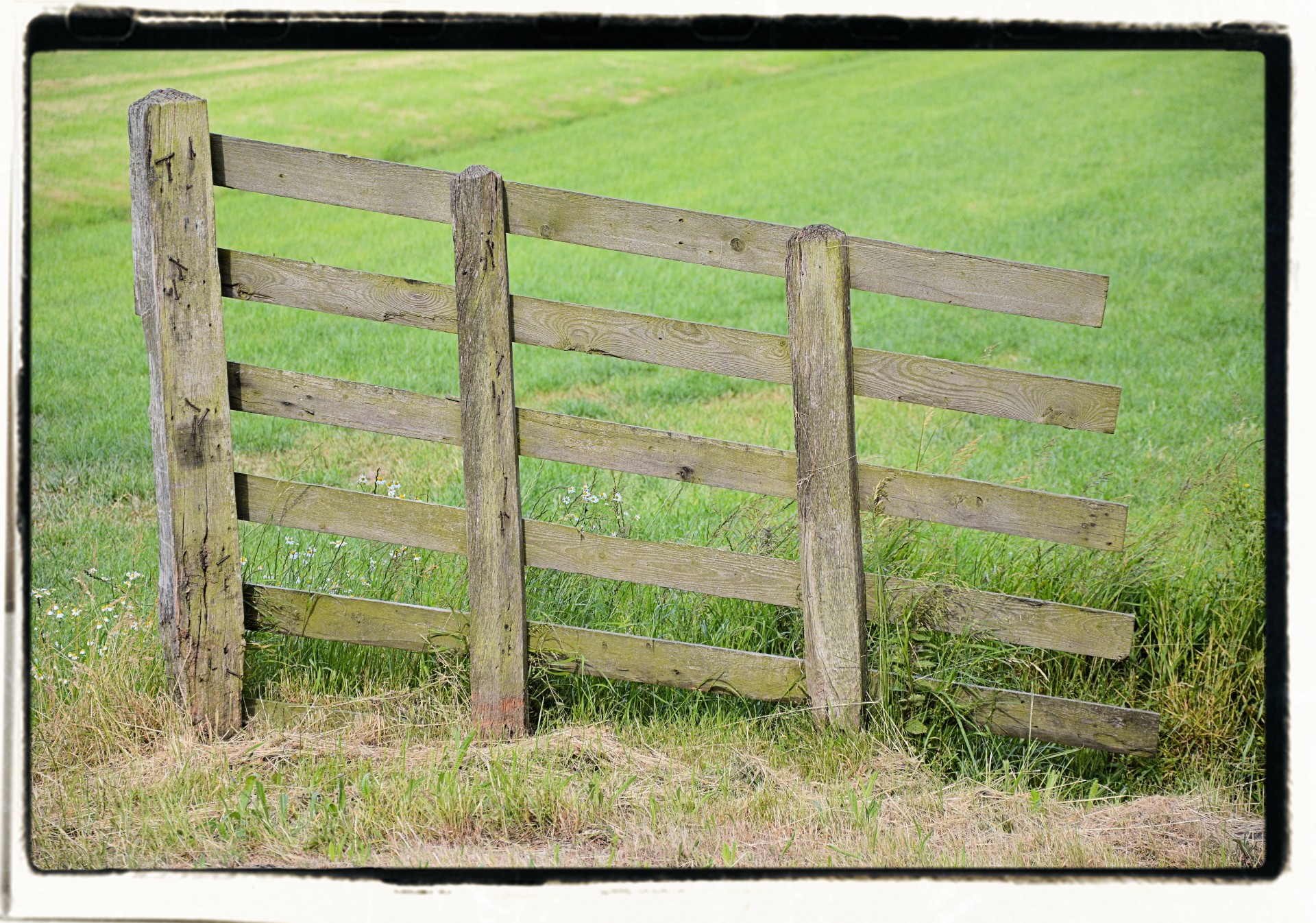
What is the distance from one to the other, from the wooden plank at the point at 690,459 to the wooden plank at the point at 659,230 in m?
0.60

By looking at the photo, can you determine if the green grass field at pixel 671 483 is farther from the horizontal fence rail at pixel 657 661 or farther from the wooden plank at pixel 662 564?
the wooden plank at pixel 662 564

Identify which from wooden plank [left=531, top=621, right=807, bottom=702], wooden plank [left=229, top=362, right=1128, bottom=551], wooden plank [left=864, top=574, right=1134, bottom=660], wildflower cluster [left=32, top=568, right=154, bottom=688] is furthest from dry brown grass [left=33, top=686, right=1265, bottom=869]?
wooden plank [left=229, top=362, right=1128, bottom=551]

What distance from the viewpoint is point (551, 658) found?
3561 millimetres

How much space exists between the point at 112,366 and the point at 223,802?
22.4ft

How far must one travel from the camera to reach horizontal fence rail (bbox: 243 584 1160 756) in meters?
3.51

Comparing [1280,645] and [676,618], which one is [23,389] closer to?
[676,618]

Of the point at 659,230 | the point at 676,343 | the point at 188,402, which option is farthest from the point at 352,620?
the point at 659,230

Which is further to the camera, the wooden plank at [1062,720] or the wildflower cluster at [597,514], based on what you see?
the wildflower cluster at [597,514]

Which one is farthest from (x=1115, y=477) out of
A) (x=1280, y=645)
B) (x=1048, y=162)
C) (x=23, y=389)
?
(x=1048, y=162)

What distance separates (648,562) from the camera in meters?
3.47

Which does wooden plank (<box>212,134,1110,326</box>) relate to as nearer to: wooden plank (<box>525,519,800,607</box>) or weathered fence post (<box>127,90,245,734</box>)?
weathered fence post (<box>127,90,245,734</box>)

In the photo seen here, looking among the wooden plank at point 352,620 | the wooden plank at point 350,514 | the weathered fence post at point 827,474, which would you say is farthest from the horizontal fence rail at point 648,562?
the wooden plank at point 352,620

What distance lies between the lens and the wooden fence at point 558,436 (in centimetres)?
329

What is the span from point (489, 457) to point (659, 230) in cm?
95
